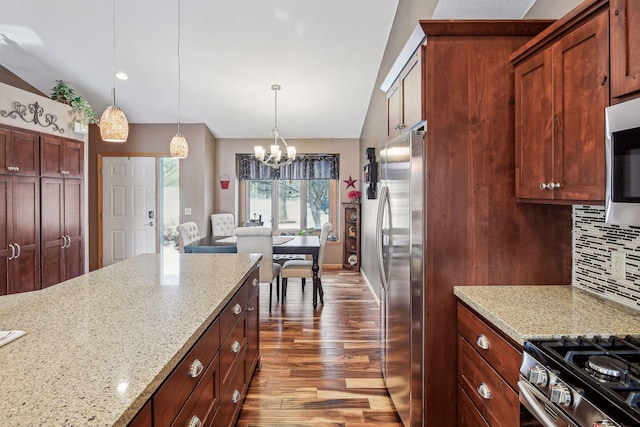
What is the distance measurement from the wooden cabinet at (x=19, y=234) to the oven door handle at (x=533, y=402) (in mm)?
4688

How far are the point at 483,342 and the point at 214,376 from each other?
3.76 feet

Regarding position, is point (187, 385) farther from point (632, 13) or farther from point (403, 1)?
point (403, 1)

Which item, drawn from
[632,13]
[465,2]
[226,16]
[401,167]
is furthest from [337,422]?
[226,16]

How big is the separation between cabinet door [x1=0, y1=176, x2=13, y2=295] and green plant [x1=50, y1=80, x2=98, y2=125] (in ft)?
4.24

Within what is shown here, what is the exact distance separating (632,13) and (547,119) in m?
0.45

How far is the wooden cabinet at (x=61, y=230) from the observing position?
13.8 feet

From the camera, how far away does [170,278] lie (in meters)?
1.89

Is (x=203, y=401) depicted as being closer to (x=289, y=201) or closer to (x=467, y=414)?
(x=467, y=414)

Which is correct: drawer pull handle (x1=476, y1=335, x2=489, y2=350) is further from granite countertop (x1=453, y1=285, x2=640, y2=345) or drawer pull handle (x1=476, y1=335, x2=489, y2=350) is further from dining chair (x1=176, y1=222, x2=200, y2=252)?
dining chair (x1=176, y1=222, x2=200, y2=252)

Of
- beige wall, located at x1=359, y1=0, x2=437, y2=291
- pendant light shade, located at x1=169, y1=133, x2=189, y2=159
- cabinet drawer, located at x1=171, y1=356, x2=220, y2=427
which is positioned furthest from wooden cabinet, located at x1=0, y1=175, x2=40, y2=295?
beige wall, located at x1=359, y1=0, x2=437, y2=291

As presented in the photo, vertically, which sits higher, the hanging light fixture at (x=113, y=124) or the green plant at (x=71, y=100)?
the green plant at (x=71, y=100)

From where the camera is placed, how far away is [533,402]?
109 centimetres

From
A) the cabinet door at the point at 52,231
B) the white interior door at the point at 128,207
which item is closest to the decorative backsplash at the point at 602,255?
the cabinet door at the point at 52,231

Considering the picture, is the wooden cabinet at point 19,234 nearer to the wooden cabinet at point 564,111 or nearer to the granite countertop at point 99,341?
the granite countertop at point 99,341
